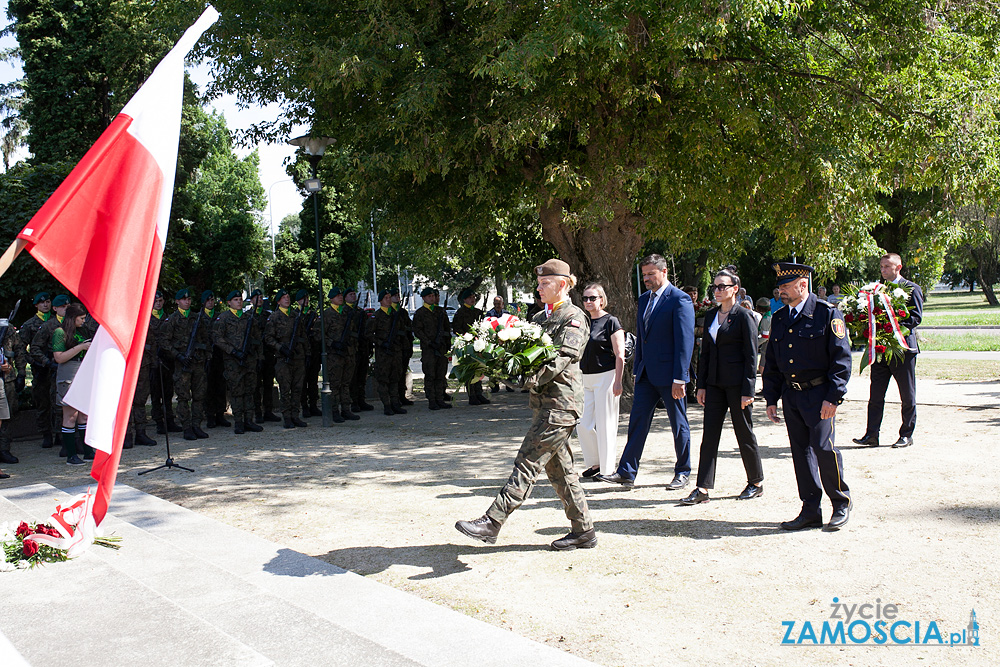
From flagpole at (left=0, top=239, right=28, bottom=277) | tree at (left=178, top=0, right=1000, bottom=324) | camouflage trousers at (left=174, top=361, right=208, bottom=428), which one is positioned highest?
tree at (left=178, top=0, right=1000, bottom=324)

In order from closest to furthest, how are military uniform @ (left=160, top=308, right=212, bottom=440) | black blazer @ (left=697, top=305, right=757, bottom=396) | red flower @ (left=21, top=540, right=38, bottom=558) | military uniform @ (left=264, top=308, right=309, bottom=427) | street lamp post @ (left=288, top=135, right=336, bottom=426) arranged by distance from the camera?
A: red flower @ (left=21, top=540, right=38, bottom=558) → black blazer @ (left=697, top=305, right=757, bottom=396) → military uniform @ (left=160, top=308, right=212, bottom=440) → street lamp post @ (left=288, top=135, right=336, bottom=426) → military uniform @ (left=264, top=308, right=309, bottom=427)

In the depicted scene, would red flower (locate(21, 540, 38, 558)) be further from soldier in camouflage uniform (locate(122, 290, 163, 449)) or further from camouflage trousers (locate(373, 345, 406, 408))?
camouflage trousers (locate(373, 345, 406, 408))

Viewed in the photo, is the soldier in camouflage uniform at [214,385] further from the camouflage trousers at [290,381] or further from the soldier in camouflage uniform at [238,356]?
the camouflage trousers at [290,381]

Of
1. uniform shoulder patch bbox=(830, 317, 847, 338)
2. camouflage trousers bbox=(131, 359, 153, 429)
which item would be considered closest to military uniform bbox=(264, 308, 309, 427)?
camouflage trousers bbox=(131, 359, 153, 429)

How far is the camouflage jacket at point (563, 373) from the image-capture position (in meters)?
5.59

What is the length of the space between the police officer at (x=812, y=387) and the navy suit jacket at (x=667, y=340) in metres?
1.18

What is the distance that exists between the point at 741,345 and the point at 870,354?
269cm

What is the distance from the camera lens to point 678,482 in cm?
750

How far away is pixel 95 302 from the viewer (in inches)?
146

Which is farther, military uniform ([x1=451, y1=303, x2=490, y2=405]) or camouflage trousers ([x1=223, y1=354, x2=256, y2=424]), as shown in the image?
military uniform ([x1=451, y1=303, x2=490, y2=405])

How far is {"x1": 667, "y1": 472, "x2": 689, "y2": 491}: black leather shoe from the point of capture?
24.6ft

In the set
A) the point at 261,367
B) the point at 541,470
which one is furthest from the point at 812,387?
the point at 261,367

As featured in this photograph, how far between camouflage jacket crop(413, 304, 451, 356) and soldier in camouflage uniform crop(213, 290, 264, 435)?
10.9ft

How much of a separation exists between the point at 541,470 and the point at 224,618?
91.3 inches
